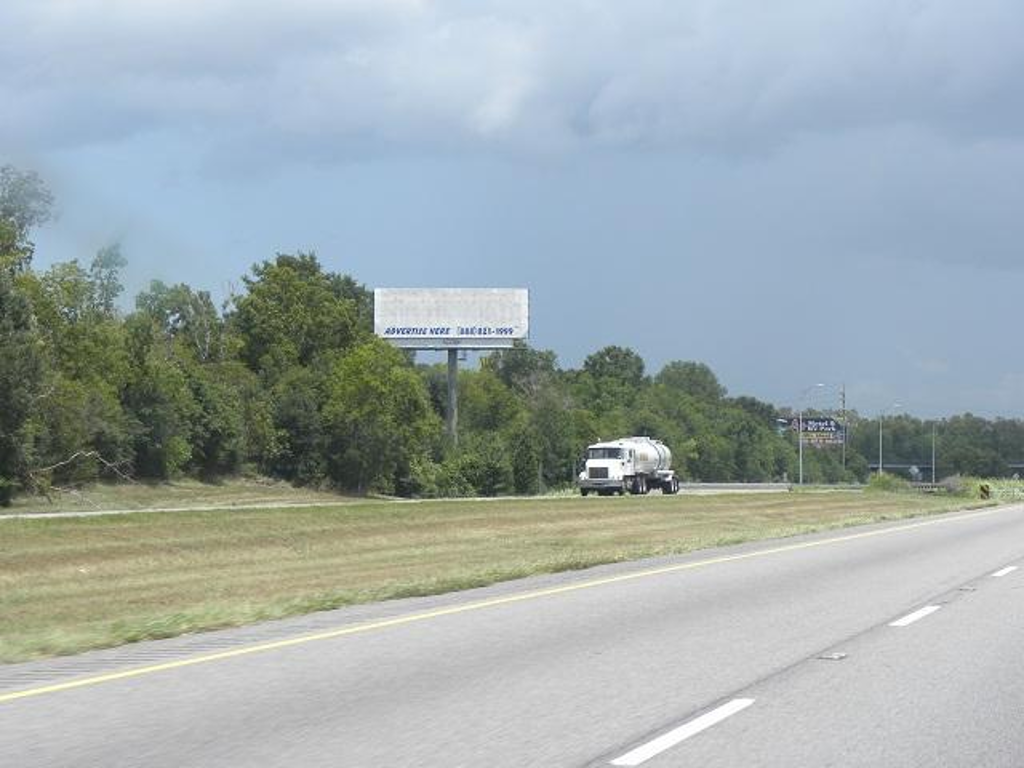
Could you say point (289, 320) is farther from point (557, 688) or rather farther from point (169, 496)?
point (557, 688)

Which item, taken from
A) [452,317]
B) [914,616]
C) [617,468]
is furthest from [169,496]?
[914,616]

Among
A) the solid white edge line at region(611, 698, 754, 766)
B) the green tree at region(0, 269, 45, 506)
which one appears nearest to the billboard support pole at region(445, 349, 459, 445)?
the green tree at region(0, 269, 45, 506)

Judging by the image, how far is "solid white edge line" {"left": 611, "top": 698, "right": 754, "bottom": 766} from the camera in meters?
8.29

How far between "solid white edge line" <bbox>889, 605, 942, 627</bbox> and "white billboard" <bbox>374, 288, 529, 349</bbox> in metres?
94.9

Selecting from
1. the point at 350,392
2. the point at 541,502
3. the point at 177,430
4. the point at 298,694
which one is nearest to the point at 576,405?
the point at 350,392

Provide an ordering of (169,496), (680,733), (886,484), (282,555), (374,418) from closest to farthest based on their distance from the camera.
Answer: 1. (680,733)
2. (282,555)
3. (169,496)
4. (374,418)
5. (886,484)

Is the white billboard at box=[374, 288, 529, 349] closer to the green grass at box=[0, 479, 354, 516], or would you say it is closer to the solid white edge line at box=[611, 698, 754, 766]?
the green grass at box=[0, 479, 354, 516]

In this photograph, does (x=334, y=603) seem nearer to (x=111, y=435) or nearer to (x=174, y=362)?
(x=111, y=435)

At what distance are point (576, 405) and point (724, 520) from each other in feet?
405

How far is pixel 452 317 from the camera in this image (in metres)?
113

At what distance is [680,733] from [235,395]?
92205mm

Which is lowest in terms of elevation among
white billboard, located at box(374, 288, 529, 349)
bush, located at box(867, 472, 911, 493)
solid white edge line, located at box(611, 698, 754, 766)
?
solid white edge line, located at box(611, 698, 754, 766)

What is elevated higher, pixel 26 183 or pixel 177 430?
pixel 26 183

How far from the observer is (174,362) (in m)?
97.7
